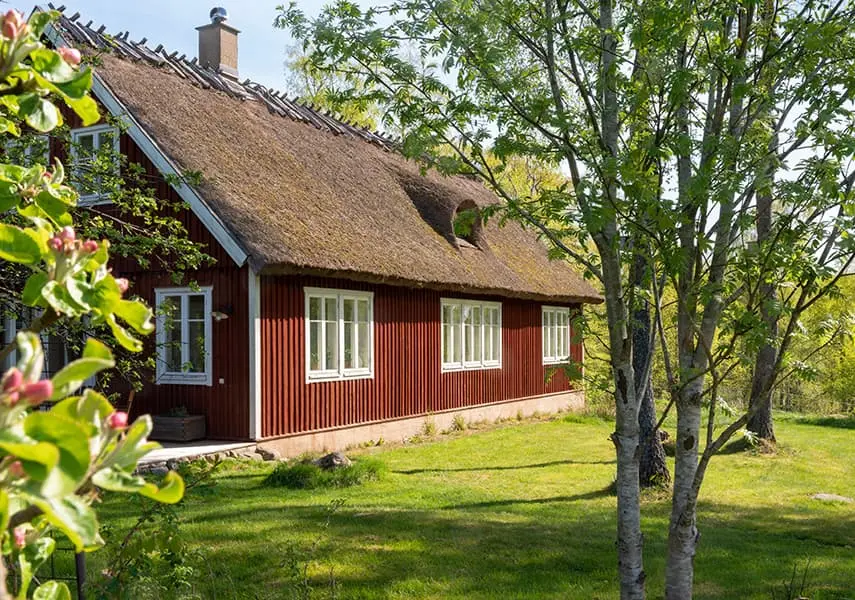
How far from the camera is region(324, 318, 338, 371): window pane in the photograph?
43.1 ft

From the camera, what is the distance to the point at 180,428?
38.6 feet

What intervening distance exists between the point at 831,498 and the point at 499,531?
5.07 m

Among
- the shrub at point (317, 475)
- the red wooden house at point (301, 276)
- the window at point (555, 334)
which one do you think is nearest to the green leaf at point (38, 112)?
the red wooden house at point (301, 276)

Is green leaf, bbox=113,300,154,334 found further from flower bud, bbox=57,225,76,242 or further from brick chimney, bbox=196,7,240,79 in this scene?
brick chimney, bbox=196,7,240,79

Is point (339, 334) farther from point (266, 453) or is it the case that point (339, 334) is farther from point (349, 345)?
point (266, 453)

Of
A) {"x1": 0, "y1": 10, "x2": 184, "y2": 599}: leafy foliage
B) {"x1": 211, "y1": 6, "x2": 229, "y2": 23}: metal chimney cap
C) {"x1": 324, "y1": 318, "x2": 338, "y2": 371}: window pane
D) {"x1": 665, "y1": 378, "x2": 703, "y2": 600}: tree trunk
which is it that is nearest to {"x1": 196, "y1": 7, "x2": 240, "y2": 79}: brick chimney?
{"x1": 211, "y1": 6, "x2": 229, "y2": 23}: metal chimney cap

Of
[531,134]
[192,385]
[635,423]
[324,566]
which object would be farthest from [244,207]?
[635,423]

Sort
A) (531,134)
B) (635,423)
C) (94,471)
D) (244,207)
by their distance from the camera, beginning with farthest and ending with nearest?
(244,207), (531,134), (635,423), (94,471)

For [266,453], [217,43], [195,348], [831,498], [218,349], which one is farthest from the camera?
[217,43]

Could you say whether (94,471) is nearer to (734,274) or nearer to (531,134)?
(734,274)

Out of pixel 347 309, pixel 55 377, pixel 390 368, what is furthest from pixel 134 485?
pixel 390 368

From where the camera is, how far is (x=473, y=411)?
17.2 metres

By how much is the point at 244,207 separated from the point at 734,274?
28.5 feet

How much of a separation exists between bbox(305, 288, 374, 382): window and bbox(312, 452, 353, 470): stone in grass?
1962mm
